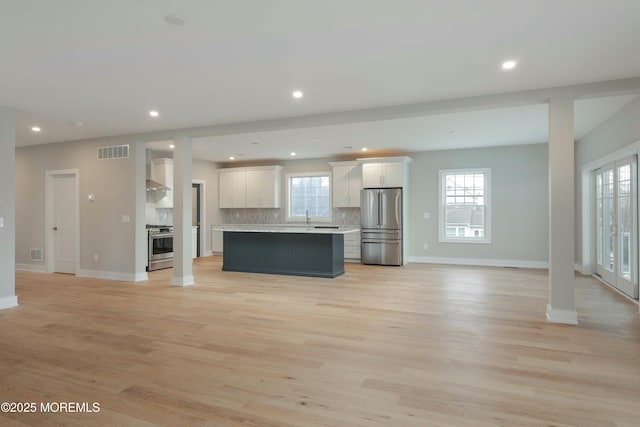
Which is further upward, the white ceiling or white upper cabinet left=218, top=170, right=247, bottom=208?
the white ceiling

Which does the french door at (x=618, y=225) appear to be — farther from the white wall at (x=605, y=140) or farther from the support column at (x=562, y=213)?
the support column at (x=562, y=213)

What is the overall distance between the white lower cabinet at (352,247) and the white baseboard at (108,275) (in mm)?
4651

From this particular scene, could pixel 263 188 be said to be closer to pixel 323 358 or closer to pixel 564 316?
pixel 323 358

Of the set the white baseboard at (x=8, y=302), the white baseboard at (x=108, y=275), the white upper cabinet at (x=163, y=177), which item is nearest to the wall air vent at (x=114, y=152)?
the white upper cabinet at (x=163, y=177)

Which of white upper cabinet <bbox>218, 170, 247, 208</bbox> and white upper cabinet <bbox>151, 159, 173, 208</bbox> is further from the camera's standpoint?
white upper cabinet <bbox>218, 170, 247, 208</bbox>

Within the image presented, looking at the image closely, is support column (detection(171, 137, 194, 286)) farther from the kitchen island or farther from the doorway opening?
the doorway opening

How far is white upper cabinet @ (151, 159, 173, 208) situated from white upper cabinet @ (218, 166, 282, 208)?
194 cm

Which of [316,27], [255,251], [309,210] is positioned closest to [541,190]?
[309,210]

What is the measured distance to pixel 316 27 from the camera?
2.81 meters

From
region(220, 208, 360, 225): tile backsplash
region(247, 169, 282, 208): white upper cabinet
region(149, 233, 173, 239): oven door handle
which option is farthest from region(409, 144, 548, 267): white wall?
region(149, 233, 173, 239): oven door handle

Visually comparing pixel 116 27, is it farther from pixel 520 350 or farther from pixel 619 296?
pixel 619 296

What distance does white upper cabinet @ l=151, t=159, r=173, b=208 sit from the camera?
27.5ft

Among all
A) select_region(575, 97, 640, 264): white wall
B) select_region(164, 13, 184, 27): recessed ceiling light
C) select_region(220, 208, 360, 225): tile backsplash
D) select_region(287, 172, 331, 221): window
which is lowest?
select_region(220, 208, 360, 225): tile backsplash

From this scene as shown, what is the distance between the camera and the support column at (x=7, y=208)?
477 cm
